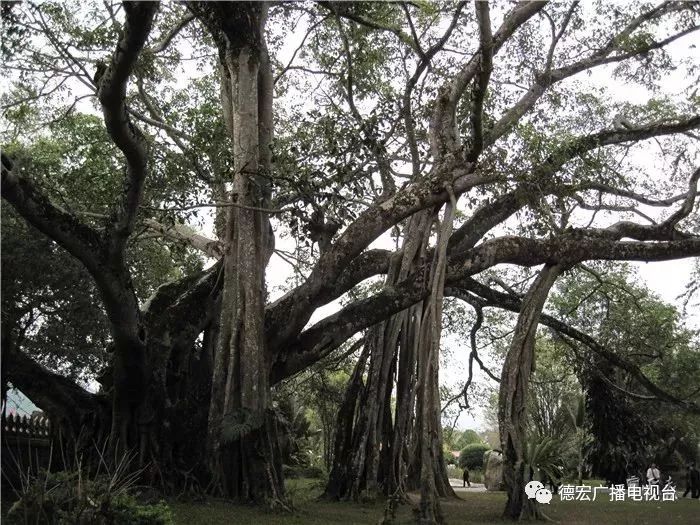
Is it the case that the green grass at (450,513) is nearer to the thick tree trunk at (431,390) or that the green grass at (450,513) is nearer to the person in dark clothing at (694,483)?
the thick tree trunk at (431,390)

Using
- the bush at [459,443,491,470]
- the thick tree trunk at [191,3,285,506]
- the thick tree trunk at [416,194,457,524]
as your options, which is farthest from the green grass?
the bush at [459,443,491,470]

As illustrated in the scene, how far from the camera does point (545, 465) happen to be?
7.68 m

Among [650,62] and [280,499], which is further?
[650,62]

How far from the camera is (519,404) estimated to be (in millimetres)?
7832

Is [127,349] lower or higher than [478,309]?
lower

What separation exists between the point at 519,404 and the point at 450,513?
1.52m

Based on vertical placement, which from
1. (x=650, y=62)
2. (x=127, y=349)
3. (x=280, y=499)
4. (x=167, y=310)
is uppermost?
(x=650, y=62)

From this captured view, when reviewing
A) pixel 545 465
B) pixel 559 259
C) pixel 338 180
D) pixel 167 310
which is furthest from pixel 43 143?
pixel 545 465

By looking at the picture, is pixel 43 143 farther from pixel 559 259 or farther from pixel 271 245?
pixel 559 259

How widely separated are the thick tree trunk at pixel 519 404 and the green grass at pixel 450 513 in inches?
13.3

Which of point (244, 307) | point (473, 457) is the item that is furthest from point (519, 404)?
point (473, 457)

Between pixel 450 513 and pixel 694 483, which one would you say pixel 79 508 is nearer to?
pixel 450 513

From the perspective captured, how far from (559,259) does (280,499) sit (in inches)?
167

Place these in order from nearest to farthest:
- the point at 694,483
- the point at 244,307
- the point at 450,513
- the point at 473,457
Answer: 1. the point at 244,307
2. the point at 450,513
3. the point at 694,483
4. the point at 473,457
